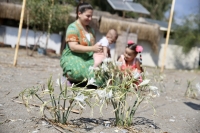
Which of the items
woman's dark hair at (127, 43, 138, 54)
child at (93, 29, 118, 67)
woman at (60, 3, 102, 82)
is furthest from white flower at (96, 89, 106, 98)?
child at (93, 29, 118, 67)

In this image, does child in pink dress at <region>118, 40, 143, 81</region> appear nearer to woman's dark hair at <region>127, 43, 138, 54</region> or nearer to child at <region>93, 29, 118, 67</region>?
woman's dark hair at <region>127, 43, 138, 54</region>

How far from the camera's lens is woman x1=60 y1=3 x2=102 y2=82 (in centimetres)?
478

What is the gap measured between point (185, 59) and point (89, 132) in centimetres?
2027

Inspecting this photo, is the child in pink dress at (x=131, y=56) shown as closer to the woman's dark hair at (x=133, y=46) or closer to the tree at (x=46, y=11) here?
the woman's dark hair at (x=133, y=46)

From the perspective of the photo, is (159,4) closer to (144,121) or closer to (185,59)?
(185,59)

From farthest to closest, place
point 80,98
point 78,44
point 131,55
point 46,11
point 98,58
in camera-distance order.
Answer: point 46,11, point 98,58, point 131,55, point 78,44, point 80,98

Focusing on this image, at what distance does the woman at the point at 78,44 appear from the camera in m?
4.78

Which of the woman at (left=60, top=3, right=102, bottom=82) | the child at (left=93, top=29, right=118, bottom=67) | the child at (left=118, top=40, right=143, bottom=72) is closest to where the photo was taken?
the woman at (left=60, top=3, right=102, bottom=82)

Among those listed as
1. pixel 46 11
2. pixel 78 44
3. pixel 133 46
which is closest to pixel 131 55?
pixel 133 46

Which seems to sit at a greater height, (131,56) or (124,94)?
(131,56)

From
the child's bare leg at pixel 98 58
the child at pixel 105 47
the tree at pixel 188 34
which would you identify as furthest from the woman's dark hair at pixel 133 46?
the tree at pixel 188 34

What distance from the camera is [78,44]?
4.79 metres

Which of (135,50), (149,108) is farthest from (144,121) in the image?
(135,50)

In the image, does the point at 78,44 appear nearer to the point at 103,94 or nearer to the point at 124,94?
the point at 124,94
